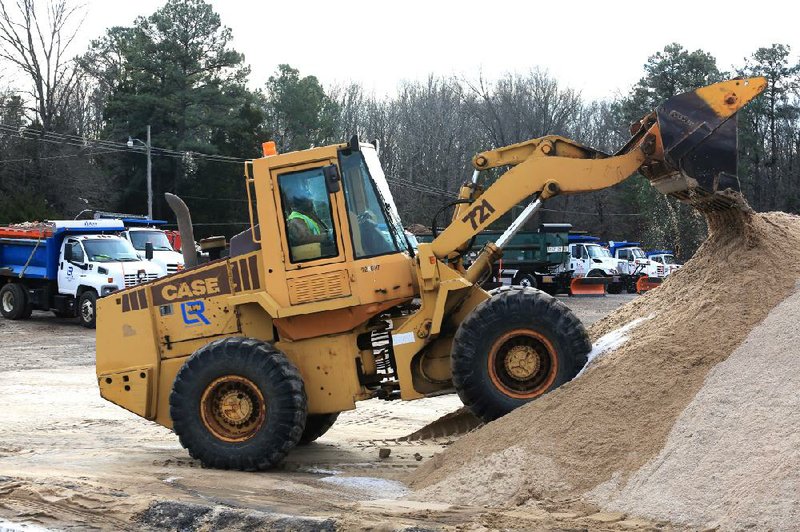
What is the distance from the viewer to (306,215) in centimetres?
873

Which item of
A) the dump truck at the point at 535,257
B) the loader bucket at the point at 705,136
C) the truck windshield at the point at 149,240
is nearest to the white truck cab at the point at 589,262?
the dump truck at the point at 535,257

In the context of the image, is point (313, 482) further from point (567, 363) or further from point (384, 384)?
point (567, 363)

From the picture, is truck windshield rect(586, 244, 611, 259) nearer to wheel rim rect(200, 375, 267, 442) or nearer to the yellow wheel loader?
the yellow wheel loader

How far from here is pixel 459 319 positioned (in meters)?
8.99

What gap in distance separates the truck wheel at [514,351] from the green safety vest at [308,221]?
1.57 meters

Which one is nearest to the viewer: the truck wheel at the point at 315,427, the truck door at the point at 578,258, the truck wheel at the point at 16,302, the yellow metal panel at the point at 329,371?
the yellow metal panel at the point at 329,371

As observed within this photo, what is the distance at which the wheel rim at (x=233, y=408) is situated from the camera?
8.62m

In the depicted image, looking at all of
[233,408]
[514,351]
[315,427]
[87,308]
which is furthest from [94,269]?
[514,351]

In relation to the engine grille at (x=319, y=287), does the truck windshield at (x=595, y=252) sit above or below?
below

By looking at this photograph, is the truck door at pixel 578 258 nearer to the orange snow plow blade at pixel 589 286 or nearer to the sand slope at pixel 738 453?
the orange snow plow blade at pixel 589 286

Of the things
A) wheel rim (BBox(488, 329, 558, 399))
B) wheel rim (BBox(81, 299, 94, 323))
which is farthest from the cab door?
wheel rim (BBox(81, 299, 94, 323))

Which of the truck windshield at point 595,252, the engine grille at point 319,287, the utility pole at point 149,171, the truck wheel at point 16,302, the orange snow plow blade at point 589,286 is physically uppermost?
the utility pole at point 149,171

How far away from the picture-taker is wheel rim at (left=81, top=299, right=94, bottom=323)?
2408 centimetres

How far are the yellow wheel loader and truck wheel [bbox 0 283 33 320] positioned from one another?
685 inches
